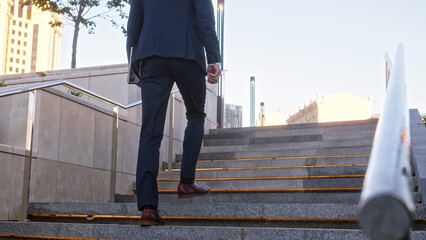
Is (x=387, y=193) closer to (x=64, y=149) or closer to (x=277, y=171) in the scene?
(x=64, y=149)

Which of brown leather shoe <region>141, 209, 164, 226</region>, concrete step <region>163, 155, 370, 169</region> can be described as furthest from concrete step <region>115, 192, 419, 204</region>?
concrete step <region>163, 155, 370, 169</region>

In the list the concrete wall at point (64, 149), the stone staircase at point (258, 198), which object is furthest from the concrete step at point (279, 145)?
the concrete wall at point (64, 149)

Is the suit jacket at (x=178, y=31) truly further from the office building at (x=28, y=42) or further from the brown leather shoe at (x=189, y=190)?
the office building at (x=28, y=42)

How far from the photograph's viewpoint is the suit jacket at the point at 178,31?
127 inches

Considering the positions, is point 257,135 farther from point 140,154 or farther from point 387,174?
point 387,174

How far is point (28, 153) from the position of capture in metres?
4.46

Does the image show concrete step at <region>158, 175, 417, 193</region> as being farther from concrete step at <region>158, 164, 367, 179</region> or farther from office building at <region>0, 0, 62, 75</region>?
office building at <region>0, 0, 62, 75</region>

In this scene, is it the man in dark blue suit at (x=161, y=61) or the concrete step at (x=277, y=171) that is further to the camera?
the concrete step at (x=277, y=171)

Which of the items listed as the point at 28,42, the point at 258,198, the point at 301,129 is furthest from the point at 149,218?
the point at 28,42

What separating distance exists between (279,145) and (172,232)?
424 centimetres

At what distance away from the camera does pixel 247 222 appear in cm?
352

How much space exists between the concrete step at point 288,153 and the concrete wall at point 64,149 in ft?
3.90

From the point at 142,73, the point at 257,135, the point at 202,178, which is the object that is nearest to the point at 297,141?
the point at 257,135

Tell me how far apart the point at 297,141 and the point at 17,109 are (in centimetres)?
397
